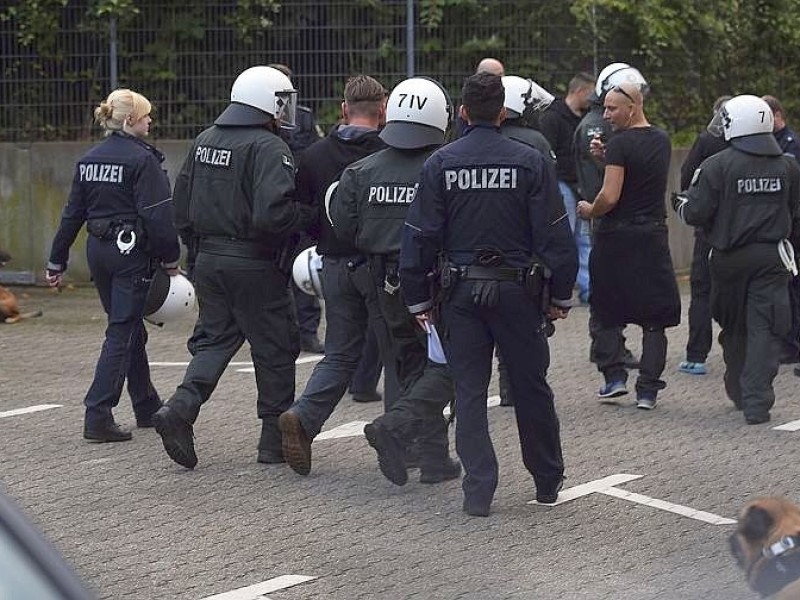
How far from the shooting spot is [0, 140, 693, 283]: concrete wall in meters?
15.7

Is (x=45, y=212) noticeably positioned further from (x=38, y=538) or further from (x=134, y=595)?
(x=38, y=538)

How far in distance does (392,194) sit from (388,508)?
1.41m

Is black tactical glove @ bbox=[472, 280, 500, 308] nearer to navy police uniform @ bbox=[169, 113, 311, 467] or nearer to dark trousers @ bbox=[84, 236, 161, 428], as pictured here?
navy police uniform @ bbox=[169, 113, 311, 467]

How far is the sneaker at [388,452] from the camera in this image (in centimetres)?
718

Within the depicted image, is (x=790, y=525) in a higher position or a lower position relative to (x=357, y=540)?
higher

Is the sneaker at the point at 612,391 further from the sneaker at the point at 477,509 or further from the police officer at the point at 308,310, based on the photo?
the sneaker at the point at 477,509

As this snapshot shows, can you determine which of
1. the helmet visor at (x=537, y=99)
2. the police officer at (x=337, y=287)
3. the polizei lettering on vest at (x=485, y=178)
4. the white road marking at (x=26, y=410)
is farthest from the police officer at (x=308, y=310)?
the polizei lettering on vest at (x=485, y=178)

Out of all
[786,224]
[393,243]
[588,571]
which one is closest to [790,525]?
[588,571]

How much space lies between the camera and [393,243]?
7.29 m

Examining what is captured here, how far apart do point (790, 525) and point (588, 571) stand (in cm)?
189

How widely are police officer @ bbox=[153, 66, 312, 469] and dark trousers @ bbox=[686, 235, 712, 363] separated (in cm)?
361

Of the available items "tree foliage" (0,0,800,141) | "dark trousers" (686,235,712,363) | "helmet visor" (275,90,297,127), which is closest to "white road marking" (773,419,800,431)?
"dark trousers" (686,235,712,363)

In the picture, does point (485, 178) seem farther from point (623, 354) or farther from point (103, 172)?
point (623, 354)

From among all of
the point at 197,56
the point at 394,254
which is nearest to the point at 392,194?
the point at 394,254
